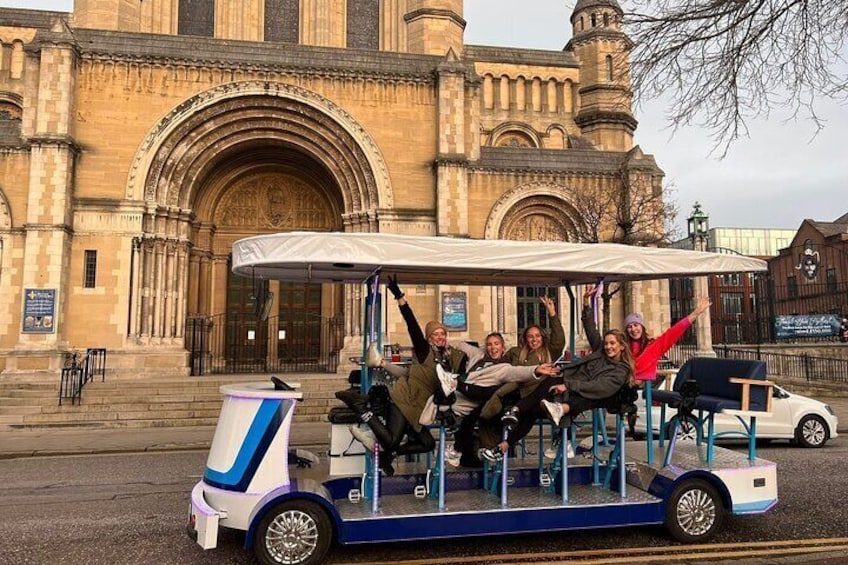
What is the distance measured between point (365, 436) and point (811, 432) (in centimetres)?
936

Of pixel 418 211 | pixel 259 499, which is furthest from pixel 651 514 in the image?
pixel 418 211

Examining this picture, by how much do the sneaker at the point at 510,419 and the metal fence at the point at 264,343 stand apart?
14.4m

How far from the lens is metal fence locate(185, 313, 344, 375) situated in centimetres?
1948

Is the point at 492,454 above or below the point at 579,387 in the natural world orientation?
below

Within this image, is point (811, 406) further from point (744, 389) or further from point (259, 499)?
point (259, 499)

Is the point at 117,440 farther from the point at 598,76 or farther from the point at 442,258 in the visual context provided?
the point at 598,76

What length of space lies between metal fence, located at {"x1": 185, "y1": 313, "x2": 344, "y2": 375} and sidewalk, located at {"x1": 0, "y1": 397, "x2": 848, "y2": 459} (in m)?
6.79

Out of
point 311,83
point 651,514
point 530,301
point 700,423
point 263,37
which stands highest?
point 263,37

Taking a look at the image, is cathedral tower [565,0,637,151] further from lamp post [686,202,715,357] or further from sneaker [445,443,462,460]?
sneaker [445,443,462,460]

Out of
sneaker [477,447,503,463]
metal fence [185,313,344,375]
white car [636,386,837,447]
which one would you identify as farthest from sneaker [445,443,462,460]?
metal fence [185,313,344,375]

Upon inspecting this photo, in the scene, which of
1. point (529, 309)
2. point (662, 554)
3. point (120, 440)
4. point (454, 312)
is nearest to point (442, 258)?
point (662, 554)

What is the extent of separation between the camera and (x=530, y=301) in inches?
818

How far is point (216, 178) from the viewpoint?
20531mm

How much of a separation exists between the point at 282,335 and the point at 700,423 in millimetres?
16926
